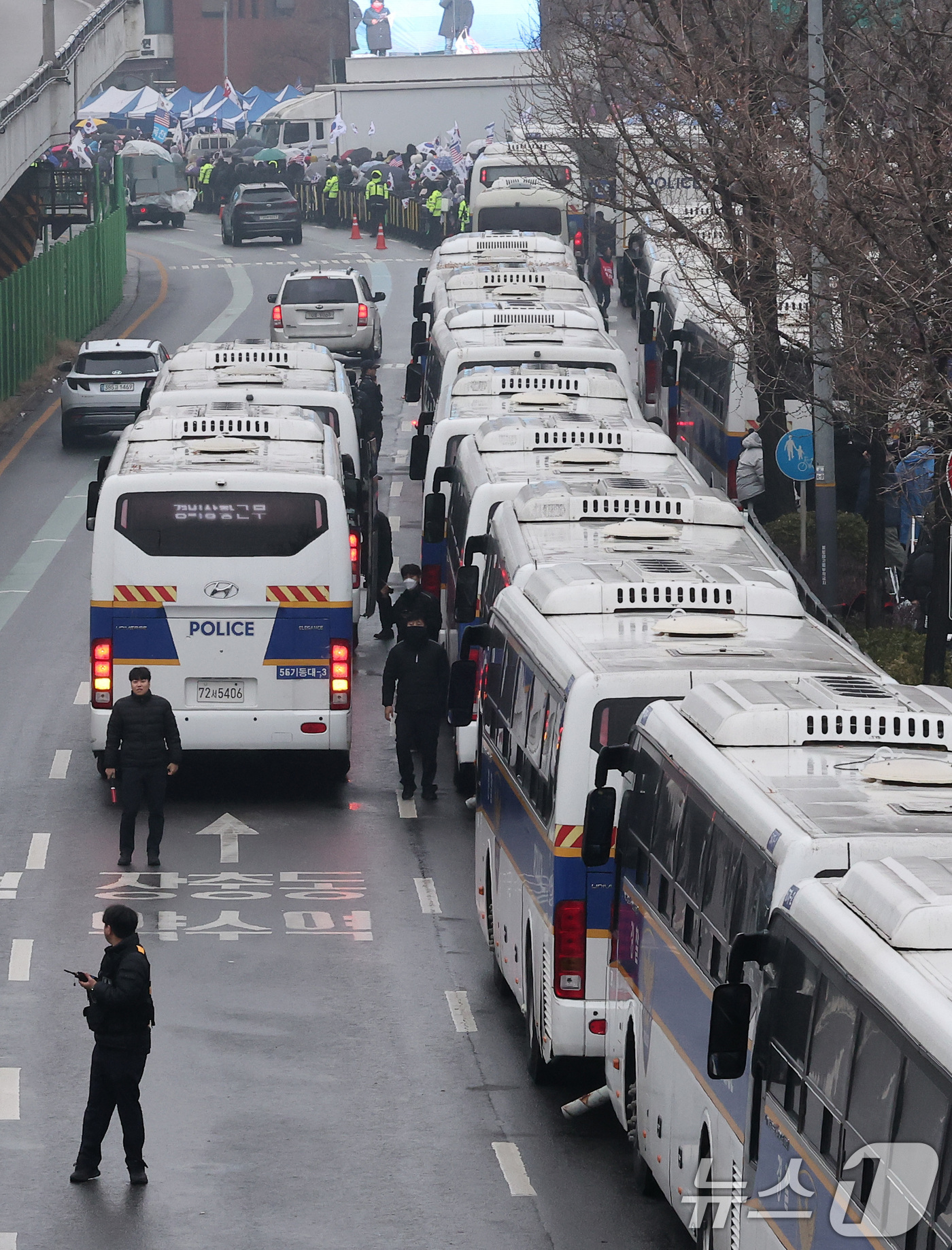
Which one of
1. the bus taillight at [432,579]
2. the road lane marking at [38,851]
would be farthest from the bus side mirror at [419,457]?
the road lane marking at [38,851]

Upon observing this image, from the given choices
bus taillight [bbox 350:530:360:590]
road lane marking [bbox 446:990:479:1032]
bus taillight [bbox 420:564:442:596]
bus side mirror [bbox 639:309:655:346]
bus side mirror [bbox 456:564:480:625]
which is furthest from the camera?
bus side mirror [bbox 639:309:655:346]

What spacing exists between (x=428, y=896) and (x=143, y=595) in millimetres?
3737

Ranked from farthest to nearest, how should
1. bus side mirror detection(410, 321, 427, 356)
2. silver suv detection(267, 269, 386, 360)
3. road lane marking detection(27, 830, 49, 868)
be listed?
silver suv detection(267, 269, 386, 360) < bus side mirror detection(410, 321, 427, 356) < road lane marking detection(27, 830, 49, 868)

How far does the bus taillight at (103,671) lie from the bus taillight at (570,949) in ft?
26.5

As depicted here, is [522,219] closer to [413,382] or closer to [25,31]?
[25,31]

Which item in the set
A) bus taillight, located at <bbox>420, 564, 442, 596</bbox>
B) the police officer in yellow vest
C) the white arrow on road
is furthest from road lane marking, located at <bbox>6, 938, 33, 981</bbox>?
the police officer in yellow vest

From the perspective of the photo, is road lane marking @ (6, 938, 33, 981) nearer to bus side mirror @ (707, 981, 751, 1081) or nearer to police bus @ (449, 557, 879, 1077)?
police bus @ (449, 557, 879, 1077)

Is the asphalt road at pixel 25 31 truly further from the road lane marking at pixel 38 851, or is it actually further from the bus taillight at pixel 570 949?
the bus taillight at pixel 570 949

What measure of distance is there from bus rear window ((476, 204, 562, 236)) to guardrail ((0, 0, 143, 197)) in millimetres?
8973

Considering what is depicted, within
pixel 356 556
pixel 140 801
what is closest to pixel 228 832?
pixel 140 801

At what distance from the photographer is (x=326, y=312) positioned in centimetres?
4359

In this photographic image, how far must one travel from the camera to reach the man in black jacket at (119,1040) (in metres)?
10.8

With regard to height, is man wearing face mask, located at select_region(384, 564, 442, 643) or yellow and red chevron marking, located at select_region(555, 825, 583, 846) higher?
yellow and red chevron marking, located at select_region(555, 825, 583, 846)

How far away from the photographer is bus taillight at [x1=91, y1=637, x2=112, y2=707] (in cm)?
1869
